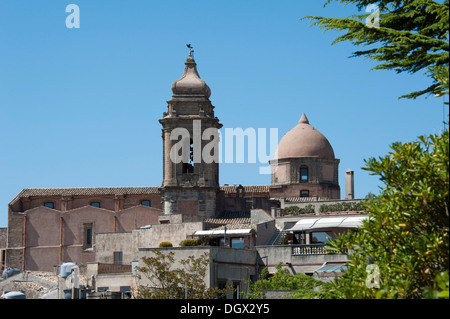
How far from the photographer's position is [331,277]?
39.3m

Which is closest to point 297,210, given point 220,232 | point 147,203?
point 220,232

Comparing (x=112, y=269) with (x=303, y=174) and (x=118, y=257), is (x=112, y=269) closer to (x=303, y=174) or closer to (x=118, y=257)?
(x=118, y=257)

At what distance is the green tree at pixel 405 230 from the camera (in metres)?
19.0

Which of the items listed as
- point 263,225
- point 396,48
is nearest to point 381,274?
point 396,48

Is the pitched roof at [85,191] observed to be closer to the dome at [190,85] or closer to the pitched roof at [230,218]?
the pitched roof at [230,218]

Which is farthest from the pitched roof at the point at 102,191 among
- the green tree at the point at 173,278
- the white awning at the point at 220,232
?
the green tree at the point at 173,278

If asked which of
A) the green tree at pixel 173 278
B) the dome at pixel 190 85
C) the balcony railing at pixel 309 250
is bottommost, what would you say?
the green tree at pixel 173 278

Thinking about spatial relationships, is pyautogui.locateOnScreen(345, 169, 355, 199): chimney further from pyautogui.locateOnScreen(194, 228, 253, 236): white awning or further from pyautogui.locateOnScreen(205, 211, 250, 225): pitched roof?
pyautogui.locateOnScreen(194, 228, 253, 236): white awning

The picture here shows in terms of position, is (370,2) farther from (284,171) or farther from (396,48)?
(284,171)

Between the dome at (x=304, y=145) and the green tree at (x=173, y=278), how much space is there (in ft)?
76.8

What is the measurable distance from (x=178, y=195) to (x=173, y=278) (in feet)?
61.0

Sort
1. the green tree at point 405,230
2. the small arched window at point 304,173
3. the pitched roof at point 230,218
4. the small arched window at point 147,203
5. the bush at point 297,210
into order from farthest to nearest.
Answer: the small arched window at point 147,203, the small arched window at point 304,173, the bush at point 297,210, the pitched roof at point 230,218, the green tree at point 405,230

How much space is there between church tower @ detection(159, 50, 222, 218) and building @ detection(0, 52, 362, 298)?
6 centimetres
